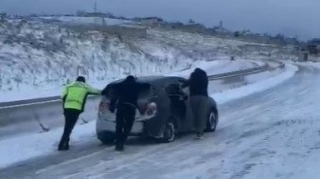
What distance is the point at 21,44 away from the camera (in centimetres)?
4419

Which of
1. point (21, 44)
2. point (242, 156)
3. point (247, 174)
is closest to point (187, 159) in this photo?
point (242, 156)

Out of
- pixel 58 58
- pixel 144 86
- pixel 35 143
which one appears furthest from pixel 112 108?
Answer: pixel 58 58

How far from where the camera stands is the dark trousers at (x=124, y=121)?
15977mm

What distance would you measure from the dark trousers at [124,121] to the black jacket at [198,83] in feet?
8.61

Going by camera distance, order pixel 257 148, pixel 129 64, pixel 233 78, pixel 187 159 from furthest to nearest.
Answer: pixel 129 64 → pixel 233 78 → pixel 257 148 → pixel 187 159

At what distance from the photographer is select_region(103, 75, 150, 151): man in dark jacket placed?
52.6 feet

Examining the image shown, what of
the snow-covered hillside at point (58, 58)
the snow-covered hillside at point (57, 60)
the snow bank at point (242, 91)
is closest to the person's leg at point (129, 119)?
the snow-covered hillside at point (57, 60)

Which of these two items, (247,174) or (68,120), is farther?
(68,120)

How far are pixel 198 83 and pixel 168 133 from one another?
173 cm

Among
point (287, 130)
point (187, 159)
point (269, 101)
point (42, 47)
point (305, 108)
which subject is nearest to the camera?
point (187, 159)

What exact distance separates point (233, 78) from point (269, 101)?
35.5 feet

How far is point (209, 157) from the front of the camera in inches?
577

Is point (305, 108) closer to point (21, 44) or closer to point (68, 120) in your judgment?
point (68, 120)

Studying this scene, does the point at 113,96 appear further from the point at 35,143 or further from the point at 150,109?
the point at 35,143
